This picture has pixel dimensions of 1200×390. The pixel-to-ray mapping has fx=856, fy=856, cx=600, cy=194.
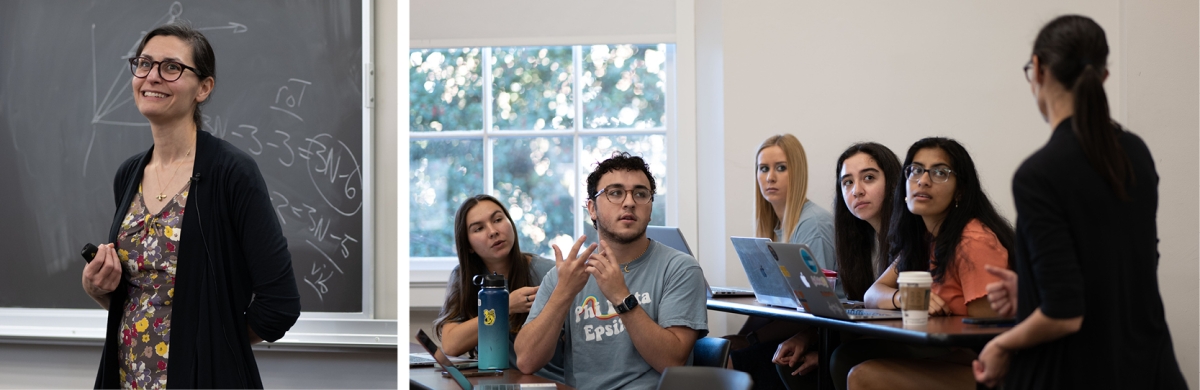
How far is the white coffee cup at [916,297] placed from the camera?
2.05 m

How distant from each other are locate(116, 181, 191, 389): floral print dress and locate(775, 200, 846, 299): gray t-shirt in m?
2.28

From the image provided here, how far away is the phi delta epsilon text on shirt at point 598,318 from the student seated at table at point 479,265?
27 centimetres

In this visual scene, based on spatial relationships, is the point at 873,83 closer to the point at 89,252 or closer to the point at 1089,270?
the point at 1089,270

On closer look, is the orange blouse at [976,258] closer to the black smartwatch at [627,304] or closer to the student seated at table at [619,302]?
the student seated at table at [619,302]

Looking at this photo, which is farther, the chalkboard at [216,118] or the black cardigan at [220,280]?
the chalkboard at [216,118]

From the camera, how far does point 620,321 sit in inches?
93.2

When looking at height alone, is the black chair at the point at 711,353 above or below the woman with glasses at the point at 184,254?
below

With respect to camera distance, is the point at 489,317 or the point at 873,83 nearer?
the point at 489,317

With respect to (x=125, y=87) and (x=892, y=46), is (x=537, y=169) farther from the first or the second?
(x=125, y=87)

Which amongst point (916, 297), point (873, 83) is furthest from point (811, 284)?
point (873, 83)

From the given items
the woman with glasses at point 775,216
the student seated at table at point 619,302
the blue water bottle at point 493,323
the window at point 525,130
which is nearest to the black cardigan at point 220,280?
the blue water bottle at point 493,323

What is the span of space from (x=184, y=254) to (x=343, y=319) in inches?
49.6

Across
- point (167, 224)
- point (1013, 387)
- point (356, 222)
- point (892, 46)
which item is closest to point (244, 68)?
point (356, 222)

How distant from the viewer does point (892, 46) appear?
4152mm
